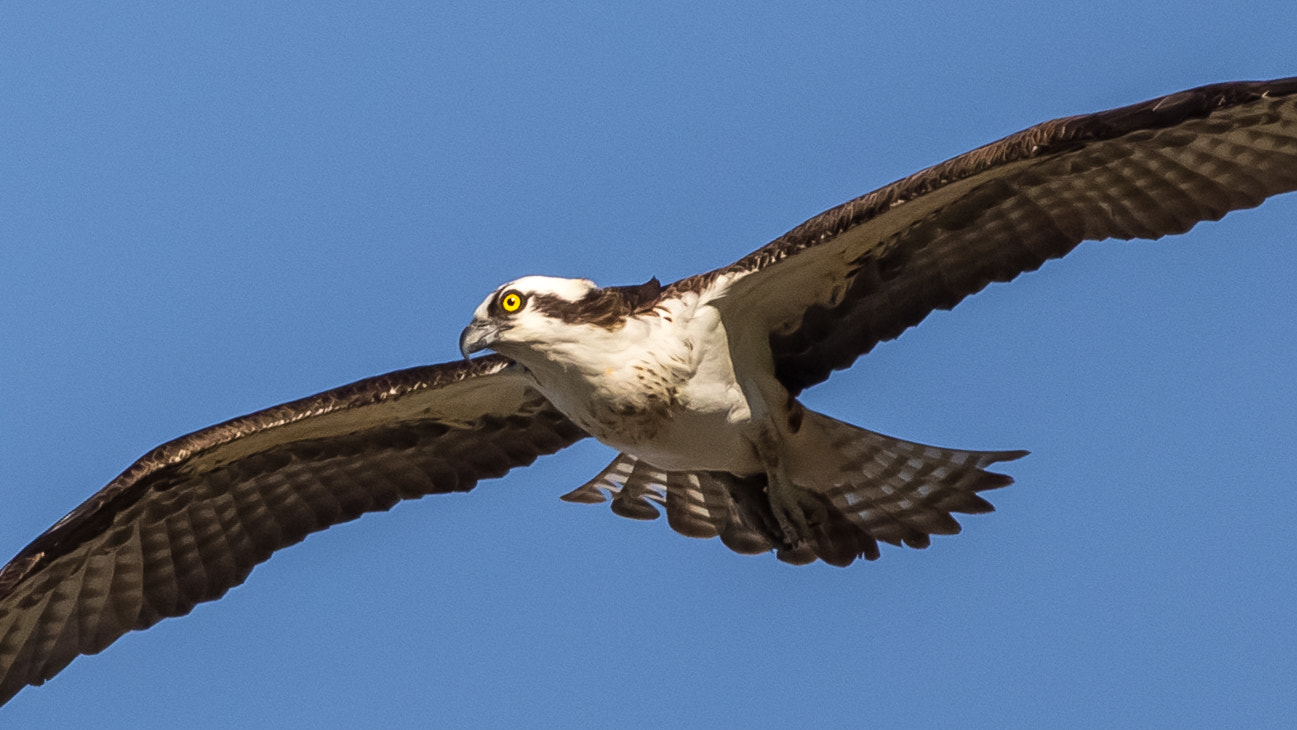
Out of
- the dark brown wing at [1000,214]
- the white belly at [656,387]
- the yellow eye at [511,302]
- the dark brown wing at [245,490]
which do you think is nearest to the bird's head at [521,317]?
the yellow eye at [511,302]

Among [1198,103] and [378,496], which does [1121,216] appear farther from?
[378,496]

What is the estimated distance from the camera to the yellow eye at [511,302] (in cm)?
1063

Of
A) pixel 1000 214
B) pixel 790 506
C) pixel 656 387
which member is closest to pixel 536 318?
pixel 656 387

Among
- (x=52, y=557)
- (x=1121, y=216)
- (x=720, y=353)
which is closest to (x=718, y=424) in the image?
(x=720, y=353)

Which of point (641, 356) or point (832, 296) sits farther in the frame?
point (832, 296)

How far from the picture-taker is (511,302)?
10.6 metres

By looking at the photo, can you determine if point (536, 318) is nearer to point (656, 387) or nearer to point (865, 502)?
point (656, 387)

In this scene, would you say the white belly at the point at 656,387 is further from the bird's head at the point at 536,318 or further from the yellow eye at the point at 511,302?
the yellow eye at the point at 511,302

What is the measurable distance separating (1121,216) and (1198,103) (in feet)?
3.00

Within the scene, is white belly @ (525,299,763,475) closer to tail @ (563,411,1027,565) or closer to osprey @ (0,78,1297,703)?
osprey @ (0,78,1297,703)

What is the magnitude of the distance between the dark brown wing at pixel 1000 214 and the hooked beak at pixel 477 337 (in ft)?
3.71

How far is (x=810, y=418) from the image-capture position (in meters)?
11.6

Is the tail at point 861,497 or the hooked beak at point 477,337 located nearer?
the hooked beak at point 477,337

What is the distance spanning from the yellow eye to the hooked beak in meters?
0.12
